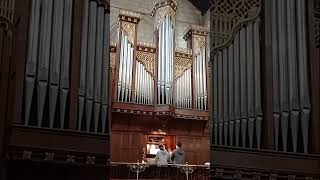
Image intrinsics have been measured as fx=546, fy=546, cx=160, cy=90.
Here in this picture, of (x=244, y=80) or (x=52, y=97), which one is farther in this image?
(x=244, y=80)

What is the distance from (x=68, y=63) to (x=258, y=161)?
2374mm

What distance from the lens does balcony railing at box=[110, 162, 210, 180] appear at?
1167 cm

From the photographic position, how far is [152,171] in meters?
11.7

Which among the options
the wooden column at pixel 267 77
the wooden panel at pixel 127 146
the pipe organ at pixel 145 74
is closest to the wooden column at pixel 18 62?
the wooden column at pixel 267 77

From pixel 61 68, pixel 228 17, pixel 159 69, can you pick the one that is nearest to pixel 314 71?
pixel 228 17

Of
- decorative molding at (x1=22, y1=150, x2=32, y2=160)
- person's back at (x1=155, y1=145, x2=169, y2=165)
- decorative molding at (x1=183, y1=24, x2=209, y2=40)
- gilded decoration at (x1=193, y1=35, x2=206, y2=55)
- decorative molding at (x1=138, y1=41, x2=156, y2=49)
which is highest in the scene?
decorative molding at (x1=183, y1=24, x2=209, y2=40)

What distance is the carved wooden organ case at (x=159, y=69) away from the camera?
519 inches

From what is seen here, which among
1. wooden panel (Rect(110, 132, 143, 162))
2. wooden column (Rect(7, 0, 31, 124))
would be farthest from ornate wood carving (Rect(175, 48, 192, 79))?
wooden column (Rect(7, 0, 31, 124))

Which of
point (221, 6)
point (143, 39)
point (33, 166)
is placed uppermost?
point (143, 39)

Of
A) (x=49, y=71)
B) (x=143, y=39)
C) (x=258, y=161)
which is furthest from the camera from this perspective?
(x=143, y=39)

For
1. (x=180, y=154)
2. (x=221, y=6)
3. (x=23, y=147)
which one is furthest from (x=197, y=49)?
(x=23, y=147)

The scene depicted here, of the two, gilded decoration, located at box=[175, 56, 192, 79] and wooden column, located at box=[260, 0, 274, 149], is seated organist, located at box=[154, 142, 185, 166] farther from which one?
wooden column, located at box=[260, 0, 274, 149]

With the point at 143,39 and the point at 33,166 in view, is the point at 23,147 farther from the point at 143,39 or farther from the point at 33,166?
the point at 143,39

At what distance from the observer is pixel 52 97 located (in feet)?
18.6
